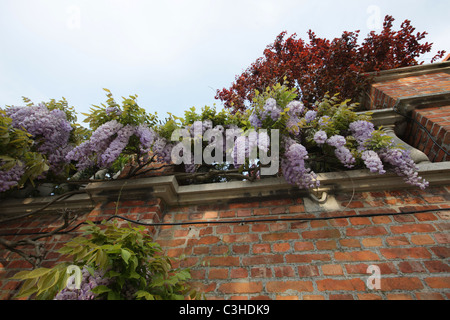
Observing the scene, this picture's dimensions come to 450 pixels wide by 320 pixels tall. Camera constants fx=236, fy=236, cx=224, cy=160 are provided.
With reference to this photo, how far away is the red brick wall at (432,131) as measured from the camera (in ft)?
7.86

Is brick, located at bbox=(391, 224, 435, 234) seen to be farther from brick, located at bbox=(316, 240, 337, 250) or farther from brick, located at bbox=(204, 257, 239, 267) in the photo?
brick, located at bbox=(204, 257, 239, 267)

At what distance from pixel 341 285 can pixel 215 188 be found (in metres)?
1.23

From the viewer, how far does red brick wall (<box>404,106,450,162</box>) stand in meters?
2.39

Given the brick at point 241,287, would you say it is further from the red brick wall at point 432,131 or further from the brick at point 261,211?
the red brick wall at point 432,131

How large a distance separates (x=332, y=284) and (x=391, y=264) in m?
0.44

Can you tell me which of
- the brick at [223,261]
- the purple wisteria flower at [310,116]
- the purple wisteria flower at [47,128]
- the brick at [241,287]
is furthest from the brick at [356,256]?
the purple wisteria flower at [47,128]

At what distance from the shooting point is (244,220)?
1997 mm

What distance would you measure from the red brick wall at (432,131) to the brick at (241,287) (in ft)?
7.45

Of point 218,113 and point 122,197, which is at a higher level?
point 218,113

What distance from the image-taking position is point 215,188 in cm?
224

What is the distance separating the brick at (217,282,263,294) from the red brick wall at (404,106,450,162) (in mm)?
2272

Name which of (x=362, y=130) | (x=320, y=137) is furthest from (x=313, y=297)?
(x=362, y=130)

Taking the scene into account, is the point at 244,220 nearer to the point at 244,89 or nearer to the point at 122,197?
the point at 122,197
